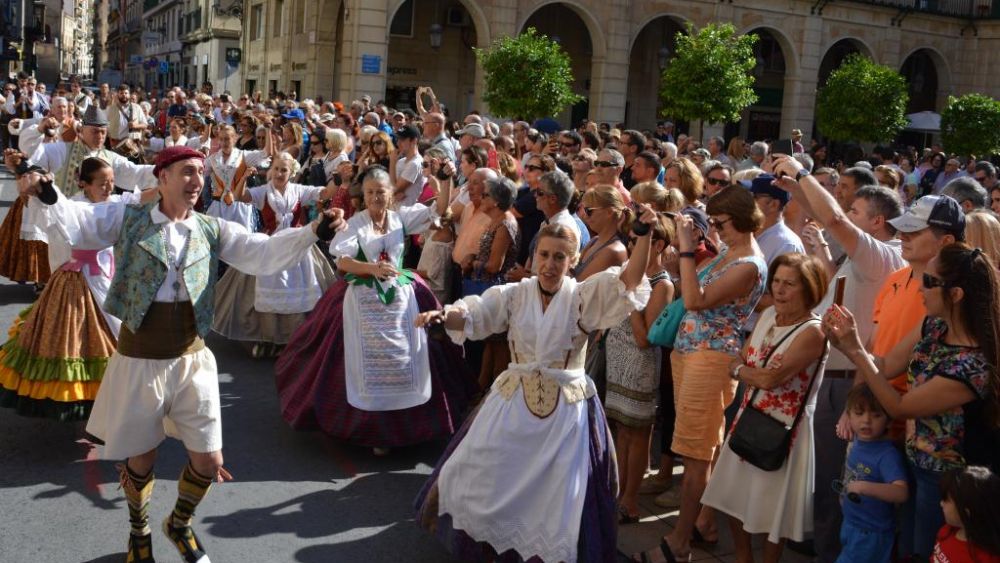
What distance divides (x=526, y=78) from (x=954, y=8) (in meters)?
22.1

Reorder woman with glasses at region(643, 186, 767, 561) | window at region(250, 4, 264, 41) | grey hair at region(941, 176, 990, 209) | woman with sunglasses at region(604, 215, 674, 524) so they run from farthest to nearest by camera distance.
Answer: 1. window at region(250, 4, 264, 41)
2. grey hair at region(941, 176, 990, 209)
3. woman with sunglasses at region(604, 215, 674, 524)
4. woman with glasses at region(643, 186, 767, 561)

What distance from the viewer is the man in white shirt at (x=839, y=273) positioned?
473 cm

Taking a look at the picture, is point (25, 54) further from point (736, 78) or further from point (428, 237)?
point (428, 237)

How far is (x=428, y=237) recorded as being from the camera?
7859mm

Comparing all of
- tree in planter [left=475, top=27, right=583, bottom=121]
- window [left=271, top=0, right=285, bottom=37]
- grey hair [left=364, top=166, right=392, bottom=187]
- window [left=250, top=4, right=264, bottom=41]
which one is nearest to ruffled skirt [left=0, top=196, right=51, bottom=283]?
grey hair [left=364, top=166, right=392, bottom=187]

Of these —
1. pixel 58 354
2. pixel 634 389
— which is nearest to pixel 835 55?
pixel 634 389

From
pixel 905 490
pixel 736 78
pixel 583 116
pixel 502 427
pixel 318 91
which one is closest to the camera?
pixel 905 490

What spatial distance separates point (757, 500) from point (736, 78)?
51.9ft

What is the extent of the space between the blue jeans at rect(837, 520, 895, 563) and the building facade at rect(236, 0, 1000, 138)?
2039cm

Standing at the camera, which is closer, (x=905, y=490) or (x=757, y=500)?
(x=905, y=490)

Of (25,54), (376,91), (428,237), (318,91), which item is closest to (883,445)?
(428,237)

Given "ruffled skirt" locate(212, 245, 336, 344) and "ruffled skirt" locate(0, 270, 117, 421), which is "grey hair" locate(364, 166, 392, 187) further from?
"ruffled skirt" locate(212, 245, 336, 344)

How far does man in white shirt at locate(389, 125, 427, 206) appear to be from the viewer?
347 inches

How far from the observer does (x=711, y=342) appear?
184 inches
